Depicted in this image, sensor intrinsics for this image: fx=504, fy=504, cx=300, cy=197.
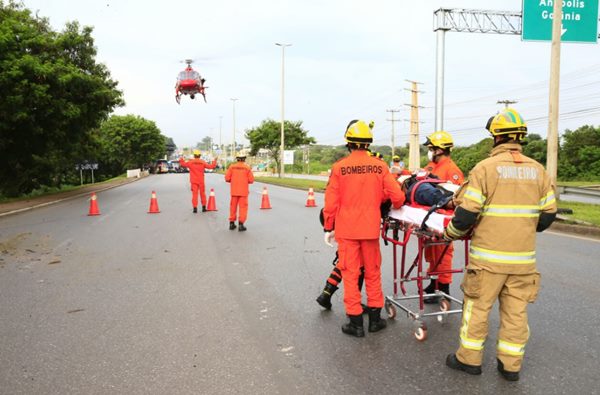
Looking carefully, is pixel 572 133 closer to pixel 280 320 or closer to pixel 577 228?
pixel 577 228

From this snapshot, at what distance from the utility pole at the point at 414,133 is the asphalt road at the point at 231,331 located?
34.8 metres

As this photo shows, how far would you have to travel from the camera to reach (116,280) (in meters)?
6.50

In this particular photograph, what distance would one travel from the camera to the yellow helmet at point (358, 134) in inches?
171

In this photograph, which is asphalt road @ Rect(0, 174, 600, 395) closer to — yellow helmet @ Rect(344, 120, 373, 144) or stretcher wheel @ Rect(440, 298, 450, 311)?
stretcher wheel @ Rect(440, 298, 450, 311)

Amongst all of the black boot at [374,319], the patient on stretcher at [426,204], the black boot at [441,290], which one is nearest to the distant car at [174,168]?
the black boot at [441,290]

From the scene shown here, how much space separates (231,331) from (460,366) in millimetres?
1977

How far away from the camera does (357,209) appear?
14.2ft

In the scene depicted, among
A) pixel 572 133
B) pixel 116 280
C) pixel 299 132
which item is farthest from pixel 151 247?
pixel 572 133

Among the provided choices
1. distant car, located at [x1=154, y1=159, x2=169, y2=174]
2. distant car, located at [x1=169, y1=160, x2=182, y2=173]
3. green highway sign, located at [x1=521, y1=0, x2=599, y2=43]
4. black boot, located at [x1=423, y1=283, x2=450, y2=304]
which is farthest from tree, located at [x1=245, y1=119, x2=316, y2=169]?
black boot, located at [x1=423, y1=283, x2=450, y2=304]

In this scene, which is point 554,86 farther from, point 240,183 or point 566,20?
point 240,183

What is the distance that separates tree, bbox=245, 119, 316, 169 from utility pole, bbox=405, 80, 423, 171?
1029 centimetres

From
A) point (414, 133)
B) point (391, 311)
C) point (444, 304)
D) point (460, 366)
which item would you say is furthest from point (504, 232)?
point (414, 133)

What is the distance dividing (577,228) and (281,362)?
8.99 metres

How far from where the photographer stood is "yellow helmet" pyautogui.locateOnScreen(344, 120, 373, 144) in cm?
434
